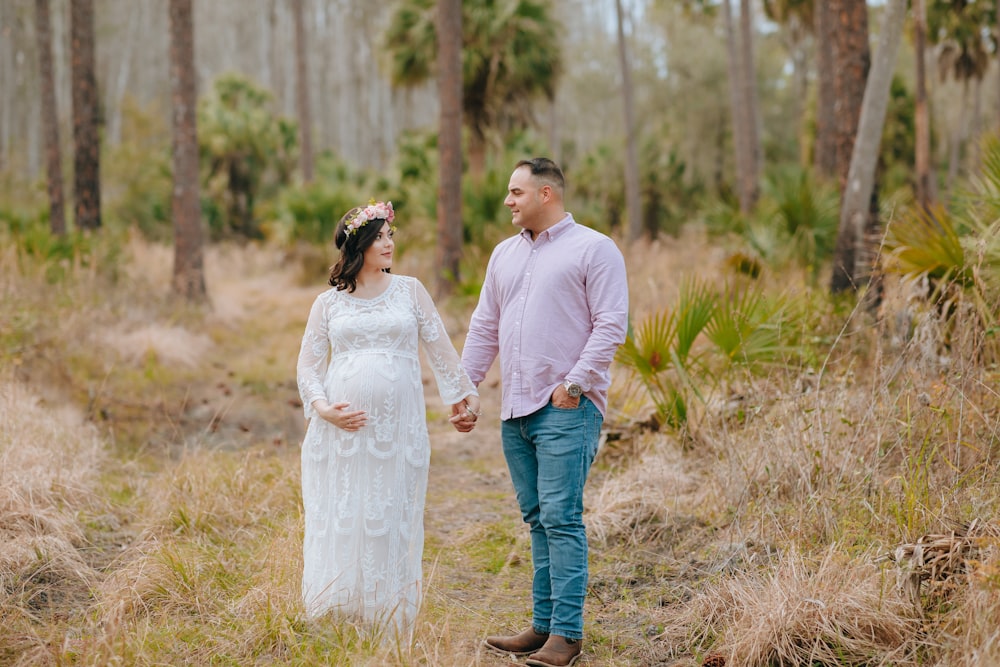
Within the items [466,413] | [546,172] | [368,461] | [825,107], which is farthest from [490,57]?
[368,461]

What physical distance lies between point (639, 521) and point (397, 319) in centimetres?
221

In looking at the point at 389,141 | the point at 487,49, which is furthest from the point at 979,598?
the point at 389,141

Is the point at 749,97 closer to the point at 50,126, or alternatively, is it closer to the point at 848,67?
the point at 848,67

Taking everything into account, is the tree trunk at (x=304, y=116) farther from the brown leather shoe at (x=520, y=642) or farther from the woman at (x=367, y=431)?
the brown leather shoe at (x=520, y=642)

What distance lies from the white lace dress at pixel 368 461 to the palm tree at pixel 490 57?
51.0 feet

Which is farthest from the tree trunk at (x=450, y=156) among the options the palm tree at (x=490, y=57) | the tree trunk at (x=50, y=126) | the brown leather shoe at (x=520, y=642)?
the brown leather shoe at (x=520, y=642)

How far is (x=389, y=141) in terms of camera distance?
5431 centimetres

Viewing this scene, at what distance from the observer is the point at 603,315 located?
3756mm

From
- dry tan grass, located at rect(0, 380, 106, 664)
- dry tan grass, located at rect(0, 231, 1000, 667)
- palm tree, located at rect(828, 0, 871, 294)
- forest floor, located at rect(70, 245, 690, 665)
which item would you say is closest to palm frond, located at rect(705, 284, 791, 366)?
dry tan grass, located at rect(0, 231, 1000, 667)

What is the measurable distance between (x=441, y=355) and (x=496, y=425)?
473 cm

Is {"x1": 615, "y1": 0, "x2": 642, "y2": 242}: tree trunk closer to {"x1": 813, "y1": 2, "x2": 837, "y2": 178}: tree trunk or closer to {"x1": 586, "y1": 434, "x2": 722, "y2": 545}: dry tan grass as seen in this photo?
{"x1": 813, "y1": 2, "x2": 837, "y2": 178}: tree trunk

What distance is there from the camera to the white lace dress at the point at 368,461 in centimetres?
396

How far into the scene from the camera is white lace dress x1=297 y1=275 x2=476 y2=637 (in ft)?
13.0

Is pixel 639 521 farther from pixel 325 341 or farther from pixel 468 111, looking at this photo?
pixel 468 111
